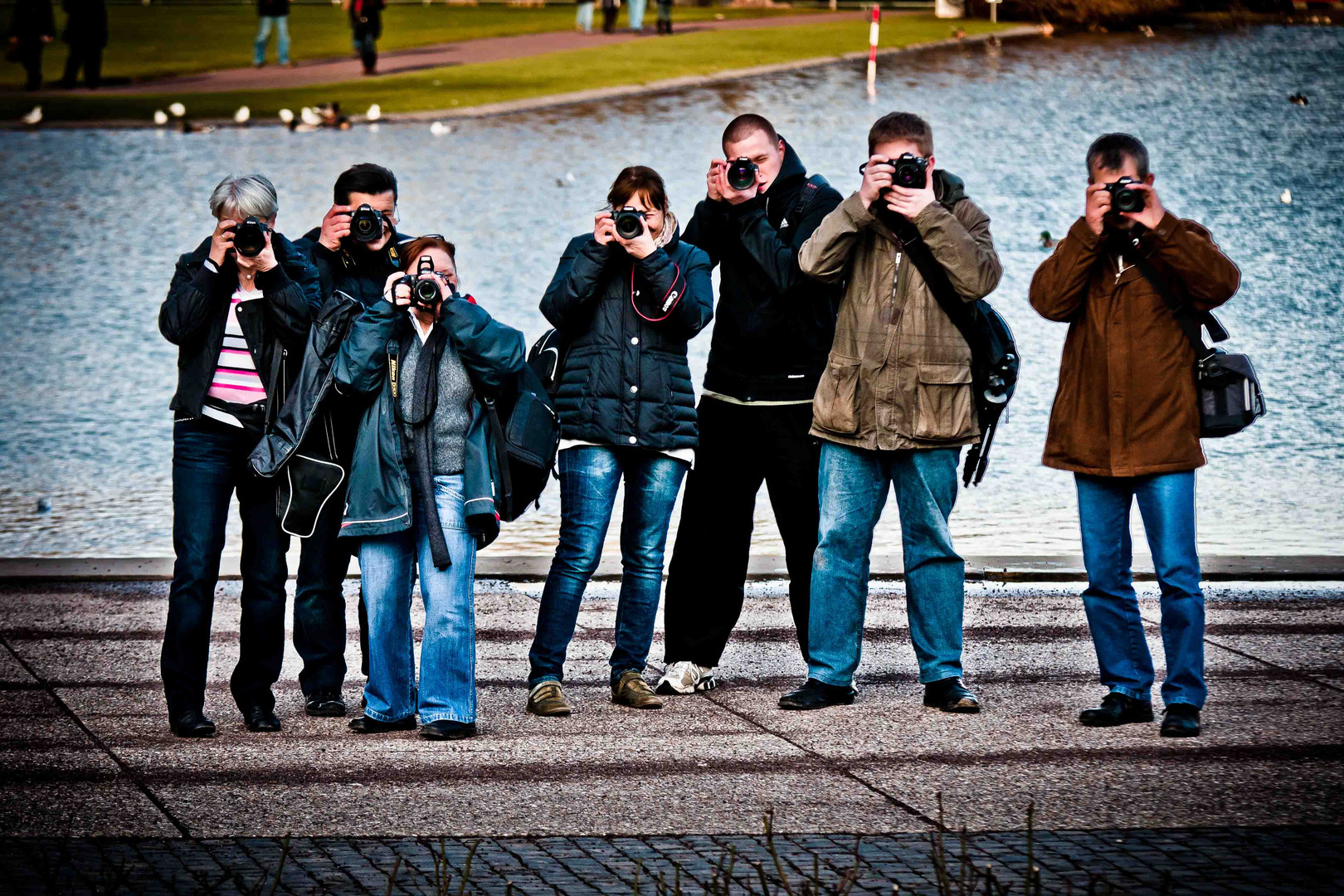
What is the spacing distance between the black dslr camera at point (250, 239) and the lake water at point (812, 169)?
3.58 m

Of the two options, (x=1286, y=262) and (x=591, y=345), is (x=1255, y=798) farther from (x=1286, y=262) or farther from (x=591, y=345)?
(x=1286, y=262)

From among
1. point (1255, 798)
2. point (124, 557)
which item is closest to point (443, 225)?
point (124, 557)

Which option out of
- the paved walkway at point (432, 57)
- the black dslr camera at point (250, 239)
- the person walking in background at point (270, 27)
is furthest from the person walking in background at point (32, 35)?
the black dslr camera at point (250, 239)

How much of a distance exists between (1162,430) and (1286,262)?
42.0ft

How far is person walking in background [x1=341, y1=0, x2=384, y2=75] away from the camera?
30922mm

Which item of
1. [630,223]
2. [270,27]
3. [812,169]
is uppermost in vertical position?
[270,27]

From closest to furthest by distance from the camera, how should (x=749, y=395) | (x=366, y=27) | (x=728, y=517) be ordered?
(x=749, y=395), (x=728, y=517), (x=366, y=27)

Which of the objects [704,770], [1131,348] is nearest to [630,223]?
[1131,348]

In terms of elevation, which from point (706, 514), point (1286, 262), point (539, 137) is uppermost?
point (539, 137)

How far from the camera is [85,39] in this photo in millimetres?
30297

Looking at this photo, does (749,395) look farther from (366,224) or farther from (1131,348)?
(366,224)

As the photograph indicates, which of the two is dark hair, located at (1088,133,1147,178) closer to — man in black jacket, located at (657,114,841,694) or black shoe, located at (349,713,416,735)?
man in black jacket, located at (657,114,841,694)

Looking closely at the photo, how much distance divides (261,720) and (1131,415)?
303cm

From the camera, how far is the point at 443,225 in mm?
18906
